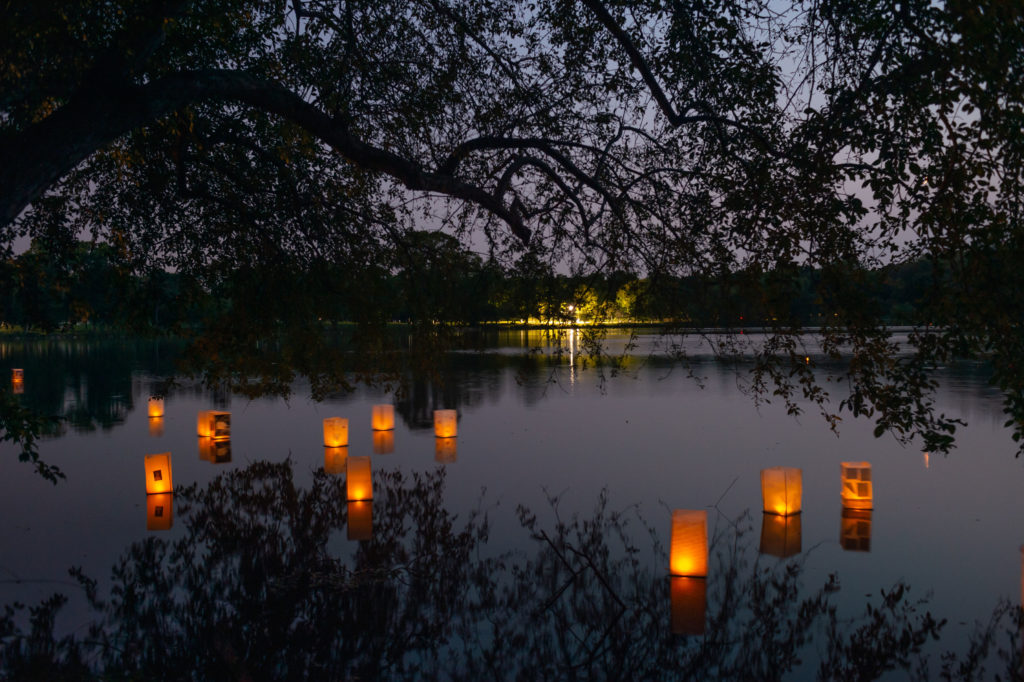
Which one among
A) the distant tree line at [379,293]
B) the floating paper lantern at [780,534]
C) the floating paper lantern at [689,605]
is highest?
the distant tree line at [379,293]

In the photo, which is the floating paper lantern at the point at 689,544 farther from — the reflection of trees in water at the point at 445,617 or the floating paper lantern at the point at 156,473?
the floating paper lantern at the point at 156,473

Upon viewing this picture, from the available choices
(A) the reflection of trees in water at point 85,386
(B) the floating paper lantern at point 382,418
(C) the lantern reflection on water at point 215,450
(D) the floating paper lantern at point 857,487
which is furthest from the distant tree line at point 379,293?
(B) the floating paper lantern at point 382,418

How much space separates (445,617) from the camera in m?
6.87

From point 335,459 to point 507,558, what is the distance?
6422mm

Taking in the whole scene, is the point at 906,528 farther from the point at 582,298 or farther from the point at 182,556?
the point at 182,556

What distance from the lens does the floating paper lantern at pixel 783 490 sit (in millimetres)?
10125

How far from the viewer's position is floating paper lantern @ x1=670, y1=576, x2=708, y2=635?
6746 mm

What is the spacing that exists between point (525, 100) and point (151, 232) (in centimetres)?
429

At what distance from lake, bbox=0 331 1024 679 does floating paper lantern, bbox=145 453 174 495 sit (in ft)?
0.76

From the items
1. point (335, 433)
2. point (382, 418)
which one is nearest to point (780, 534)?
point (335, 433)

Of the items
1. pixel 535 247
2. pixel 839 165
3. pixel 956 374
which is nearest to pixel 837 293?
pixel 839 165

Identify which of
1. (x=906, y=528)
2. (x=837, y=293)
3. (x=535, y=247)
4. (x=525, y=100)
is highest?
(x=525, y=100)

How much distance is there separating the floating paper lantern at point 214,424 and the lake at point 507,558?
430mm

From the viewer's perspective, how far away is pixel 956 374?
3042 centimetres
